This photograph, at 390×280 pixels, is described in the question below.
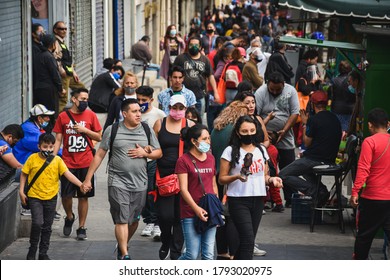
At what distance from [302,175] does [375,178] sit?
2797mm

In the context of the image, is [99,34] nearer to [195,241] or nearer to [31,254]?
[31,254]

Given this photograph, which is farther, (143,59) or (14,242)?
(143,59)

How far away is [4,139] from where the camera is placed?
38.8 feet

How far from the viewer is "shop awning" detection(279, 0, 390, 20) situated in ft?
43.3

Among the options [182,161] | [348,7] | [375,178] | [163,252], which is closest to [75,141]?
[163,252]

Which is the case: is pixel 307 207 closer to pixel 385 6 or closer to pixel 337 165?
pixel 337 165

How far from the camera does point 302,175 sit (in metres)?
13.2

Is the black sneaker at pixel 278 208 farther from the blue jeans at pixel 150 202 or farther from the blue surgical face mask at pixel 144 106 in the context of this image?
the blue surgical face mask at pixel 144 106

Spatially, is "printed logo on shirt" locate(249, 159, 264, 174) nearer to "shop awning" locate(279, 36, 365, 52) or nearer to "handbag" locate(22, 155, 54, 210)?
"handbag" locate(22, 155, 54, 210)

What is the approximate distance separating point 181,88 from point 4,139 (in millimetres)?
2502

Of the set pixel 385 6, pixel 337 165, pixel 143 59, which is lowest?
pixel 143 59
